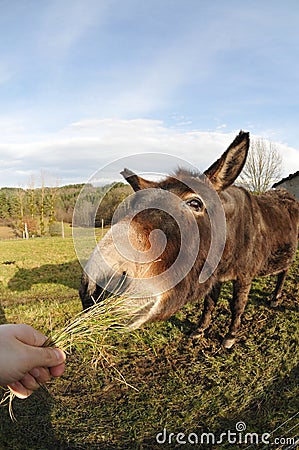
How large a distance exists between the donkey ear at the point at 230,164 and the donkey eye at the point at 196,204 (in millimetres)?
612

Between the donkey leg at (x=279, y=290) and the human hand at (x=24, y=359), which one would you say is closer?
the human hand at (x=24, y=359)

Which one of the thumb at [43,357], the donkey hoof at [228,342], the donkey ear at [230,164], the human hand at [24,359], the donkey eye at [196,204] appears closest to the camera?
the human hand at [24,359]

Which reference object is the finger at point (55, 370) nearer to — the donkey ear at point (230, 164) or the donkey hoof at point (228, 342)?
the donkey ear at point (230, 164)

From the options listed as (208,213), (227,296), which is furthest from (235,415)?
(227,296)

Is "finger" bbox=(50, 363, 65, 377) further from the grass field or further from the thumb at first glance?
the grass field

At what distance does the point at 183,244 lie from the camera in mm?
3205

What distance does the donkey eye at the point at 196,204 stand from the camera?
12.1 ft

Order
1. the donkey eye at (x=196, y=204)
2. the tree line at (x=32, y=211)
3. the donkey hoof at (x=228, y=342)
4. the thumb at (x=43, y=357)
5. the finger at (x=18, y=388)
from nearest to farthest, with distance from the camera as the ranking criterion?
1. the thumb at (x=43, y=357)
2. the finger at (x=18, y=388)
3. the donkey eye at (x=196, y=204)
4. the donkey hoof at (x=228, y=342)
5. the tree line at (x=32, y=211)

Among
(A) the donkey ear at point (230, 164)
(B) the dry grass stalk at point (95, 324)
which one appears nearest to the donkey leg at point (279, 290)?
(A) the donkey ear at point (230, 164)

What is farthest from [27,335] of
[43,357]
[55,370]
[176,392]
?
[176,392]

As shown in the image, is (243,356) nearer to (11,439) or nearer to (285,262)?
(285,262)

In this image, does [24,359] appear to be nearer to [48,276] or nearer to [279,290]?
[279,290]

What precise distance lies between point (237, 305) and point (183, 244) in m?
3.19

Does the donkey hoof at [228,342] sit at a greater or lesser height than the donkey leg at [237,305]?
lesser
